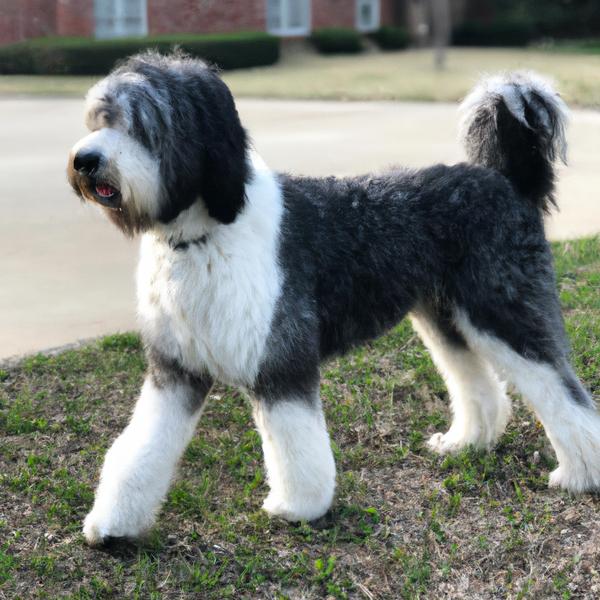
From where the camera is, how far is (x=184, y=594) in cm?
342

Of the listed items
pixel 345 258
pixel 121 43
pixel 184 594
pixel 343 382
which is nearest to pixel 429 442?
pixel 343 382

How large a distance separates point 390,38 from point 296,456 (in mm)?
23764

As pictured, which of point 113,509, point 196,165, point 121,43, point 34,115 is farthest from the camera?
point 121,43

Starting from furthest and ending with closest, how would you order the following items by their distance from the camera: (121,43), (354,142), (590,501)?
(121,43)
(354,142)
(590,501)

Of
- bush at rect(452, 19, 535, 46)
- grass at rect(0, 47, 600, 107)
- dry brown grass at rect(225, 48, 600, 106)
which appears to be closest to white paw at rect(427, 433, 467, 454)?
dry brown grass at rect(225, 48, 600, 106)

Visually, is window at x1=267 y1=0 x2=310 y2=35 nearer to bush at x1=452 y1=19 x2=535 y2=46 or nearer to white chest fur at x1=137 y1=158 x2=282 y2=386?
bush at x1=452 y1=19 x2=535 y2=46

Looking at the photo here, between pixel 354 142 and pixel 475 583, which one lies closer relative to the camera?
pixel 475 583

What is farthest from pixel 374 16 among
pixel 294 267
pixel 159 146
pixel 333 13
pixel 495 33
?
pixel 159 146

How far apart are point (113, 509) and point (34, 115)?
11354 millimetres

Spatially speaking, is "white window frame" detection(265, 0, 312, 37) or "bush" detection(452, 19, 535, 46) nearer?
"bush" detection(452, 19, 535, 46)

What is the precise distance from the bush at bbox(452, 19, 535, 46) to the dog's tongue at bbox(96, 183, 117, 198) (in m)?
23.3

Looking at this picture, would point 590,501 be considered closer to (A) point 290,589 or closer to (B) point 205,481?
(A) point 290,589

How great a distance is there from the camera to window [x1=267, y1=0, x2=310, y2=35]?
86.2ft

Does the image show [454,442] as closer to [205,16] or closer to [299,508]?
[299,508]
